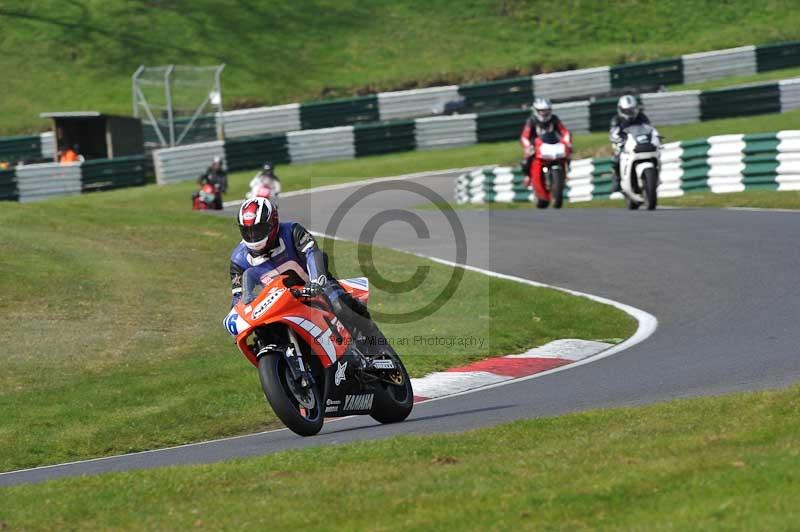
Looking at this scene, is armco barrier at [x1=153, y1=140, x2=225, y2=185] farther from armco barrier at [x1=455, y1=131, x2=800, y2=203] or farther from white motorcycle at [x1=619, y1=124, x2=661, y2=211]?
white motorcycle at [x1=619, y1=124, x2=661, y2=211]

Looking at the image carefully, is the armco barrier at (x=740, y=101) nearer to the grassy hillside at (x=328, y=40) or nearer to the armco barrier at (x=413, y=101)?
the armco barrier at (x=413, y=101)

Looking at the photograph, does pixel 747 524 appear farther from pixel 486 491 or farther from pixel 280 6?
pixel 280 6

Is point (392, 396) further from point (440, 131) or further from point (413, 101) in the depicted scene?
point (413, 101)

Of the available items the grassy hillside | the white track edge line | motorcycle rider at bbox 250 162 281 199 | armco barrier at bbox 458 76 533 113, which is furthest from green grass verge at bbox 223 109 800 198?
the white track edge line

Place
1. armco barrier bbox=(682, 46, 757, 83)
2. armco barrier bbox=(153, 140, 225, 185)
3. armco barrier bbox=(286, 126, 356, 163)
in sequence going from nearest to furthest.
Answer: armco barrier bbox=(153, 140, 225, 185) < armco barrier bbox=(286, 126, 356, 163) < armco barrier bbox=(682, 46, 757, 83)

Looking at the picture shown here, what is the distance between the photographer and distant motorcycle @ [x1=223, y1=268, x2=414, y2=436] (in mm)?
8773

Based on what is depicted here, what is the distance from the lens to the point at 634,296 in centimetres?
1539

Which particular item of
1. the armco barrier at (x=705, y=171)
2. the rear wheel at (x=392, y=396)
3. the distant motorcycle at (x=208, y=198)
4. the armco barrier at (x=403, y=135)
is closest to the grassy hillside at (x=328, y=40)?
the armco barrier at (x=403, y=135)

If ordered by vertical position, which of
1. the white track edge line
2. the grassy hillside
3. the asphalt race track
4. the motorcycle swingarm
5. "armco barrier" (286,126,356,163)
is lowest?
the white track edge line

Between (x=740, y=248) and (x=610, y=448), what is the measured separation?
10346 millimetres

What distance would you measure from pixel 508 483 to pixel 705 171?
18938 mm

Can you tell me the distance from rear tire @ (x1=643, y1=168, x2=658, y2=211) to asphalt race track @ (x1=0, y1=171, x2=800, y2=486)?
0.20 m

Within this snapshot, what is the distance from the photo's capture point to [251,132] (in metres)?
39.8

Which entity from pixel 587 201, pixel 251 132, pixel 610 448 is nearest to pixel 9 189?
pixel 251 132
